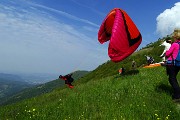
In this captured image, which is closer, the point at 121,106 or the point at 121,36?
the point at 121,106

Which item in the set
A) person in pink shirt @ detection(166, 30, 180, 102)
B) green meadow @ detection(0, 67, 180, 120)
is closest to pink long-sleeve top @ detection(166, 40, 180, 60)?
person in pink shirt @ detection(166, 30, 180, 102)

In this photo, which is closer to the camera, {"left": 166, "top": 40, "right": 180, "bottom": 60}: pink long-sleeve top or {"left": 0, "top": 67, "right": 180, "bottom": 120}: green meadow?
{"left": 0, "top": 67, "right": 180, "bottom": 120}: green meadow

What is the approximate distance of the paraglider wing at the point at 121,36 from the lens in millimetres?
18547

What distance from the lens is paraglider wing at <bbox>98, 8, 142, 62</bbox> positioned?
18547 millimetres

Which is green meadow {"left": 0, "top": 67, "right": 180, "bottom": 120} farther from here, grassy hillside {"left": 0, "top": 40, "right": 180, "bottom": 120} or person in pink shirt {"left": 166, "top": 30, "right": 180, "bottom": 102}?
person in pink shirt {"left": 166, "top": 30, "right": 180, "bottom": 102}

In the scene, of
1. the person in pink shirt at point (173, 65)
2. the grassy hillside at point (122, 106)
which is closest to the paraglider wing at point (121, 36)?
the grassy hillside at point (122, 106)

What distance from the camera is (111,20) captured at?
2314cm

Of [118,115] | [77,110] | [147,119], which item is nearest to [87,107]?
[77,110]

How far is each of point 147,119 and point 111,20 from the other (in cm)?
1477

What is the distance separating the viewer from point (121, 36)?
19219mm

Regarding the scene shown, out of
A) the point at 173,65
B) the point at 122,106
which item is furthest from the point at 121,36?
the point at 122,106

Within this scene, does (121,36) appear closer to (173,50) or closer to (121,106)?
(173,50)

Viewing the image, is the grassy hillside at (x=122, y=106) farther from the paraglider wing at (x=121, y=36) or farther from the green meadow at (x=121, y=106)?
the paraglider wing at (x=121, y=36)

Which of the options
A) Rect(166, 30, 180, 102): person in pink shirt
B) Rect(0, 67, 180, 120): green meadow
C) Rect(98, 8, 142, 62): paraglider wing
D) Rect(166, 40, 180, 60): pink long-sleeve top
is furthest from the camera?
Rect(98, 8, 142, 62): paraglider wing
